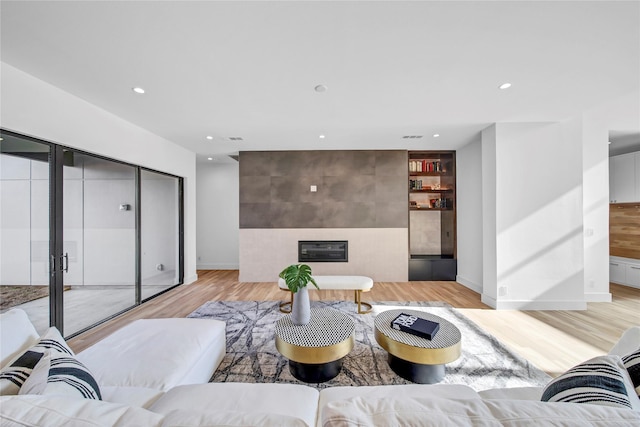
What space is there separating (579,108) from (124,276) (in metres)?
6.58

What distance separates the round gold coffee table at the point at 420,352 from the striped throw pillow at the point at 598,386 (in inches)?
33.2

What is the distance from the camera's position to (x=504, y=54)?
1892 mm

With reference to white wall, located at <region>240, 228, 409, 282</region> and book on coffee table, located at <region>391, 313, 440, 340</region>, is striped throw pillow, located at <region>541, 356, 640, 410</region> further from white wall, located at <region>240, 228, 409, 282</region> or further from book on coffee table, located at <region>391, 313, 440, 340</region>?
white wall, located at <region>240, 228, 409, 282</region>

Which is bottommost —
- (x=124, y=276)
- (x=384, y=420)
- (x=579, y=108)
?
(x=124, y=276)

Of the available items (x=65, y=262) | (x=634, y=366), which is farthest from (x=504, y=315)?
(x=65, y=262)

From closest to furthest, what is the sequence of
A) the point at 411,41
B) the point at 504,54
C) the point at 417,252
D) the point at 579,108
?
the point at 411,41
the point at 504,54
the point at 579,108
the point at 417,252

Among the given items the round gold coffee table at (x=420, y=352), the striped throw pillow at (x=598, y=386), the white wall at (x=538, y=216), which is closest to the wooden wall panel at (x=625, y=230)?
the white wall at (x=538, y=216)

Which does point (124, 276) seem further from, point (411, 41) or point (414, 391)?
point (411, 41)

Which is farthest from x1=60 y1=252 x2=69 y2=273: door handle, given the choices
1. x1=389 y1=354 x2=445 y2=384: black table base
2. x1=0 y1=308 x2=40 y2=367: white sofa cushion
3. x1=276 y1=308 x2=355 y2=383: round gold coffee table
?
x1=389 y1=354 x2=445 y2=384: black table base

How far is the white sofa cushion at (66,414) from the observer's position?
0.57 meters

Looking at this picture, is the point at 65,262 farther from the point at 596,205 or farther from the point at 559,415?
the point at 596,205

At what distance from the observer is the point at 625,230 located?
426 cm

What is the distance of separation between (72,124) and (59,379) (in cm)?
288

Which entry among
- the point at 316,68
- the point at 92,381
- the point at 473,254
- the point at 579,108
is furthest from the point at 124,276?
the point at 579,108
